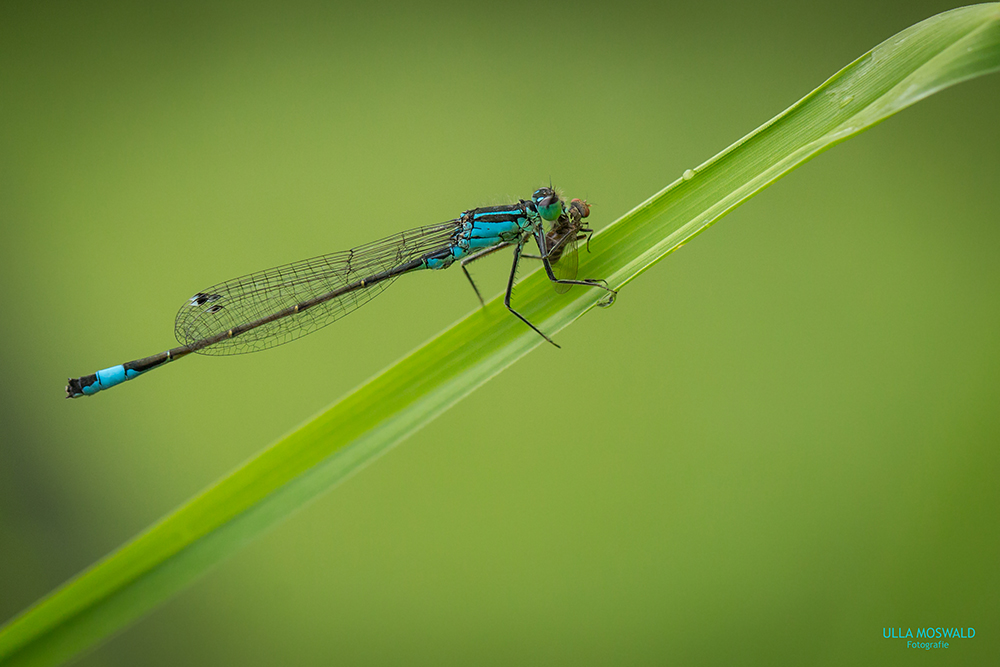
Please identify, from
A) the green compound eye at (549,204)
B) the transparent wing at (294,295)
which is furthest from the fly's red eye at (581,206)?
the transparent wing at (294,295)

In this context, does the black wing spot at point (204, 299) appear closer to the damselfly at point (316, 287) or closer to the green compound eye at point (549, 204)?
the damselfly at point (316, 287)

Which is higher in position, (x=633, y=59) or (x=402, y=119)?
(x=402, y=119)

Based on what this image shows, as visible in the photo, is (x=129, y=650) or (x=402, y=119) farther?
(x=402, y=119)

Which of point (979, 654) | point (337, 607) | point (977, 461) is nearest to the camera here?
point (979, 654)

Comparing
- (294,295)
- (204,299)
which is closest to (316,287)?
(294,295)

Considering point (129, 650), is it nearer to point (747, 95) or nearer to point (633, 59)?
point (633, 59)

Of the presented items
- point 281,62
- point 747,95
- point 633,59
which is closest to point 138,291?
point 281,62

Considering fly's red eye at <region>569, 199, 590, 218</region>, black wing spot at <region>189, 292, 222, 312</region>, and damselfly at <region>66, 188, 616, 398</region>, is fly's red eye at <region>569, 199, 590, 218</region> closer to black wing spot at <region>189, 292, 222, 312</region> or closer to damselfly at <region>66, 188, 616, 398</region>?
damselfly at <region>66, 188, 616, 398</region>

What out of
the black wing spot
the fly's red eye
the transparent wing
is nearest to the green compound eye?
the fly's red eye
